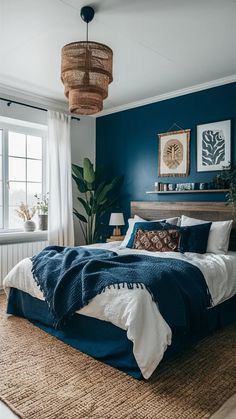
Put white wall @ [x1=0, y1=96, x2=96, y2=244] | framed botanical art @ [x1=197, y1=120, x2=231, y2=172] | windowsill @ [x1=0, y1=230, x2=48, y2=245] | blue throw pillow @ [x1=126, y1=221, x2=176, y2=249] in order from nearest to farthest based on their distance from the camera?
1. blue throw pillow @ [x1=126, y1=221, x2=176, y2=249]
2. framed botanical art @ [x1=197, y1=120, x2=231, y2=172]
3. windowsill @ [x1=0, y1=230, x2=48, y2=245]
4. white wall @ [x1=0, y1=96, x2=96, y2=244]

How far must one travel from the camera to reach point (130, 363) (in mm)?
2244

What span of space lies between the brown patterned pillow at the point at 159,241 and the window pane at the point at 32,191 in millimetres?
2013

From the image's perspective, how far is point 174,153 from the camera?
4621mm

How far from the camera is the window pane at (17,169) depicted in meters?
4.76

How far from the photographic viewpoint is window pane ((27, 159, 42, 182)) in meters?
5.01

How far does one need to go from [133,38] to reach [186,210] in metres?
2.23

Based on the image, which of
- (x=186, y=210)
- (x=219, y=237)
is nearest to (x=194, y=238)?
(x=219, y=237)

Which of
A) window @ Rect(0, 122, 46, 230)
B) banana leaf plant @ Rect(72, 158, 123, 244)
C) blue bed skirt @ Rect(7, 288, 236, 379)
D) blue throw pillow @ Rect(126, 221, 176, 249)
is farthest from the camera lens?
banana leaf plant @ Rect(72, 158, 123, 244)

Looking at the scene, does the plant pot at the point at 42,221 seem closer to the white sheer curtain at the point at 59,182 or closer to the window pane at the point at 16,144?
the white sheer curtain at the point at 59,182

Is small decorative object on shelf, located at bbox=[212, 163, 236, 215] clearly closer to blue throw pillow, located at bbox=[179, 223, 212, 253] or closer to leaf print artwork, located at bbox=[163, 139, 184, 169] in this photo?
blue throw pillow, located at bbox=[179, 223, 212, 253]

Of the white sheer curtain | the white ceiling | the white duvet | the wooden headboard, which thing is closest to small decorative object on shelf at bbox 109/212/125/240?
the wooden headboard

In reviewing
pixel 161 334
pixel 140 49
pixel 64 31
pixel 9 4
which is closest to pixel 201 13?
pixel 140 49

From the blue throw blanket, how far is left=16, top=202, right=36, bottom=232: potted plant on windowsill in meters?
1.82

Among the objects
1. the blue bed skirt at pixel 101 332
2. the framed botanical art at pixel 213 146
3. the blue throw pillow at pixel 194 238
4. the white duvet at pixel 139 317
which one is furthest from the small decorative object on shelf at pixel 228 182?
the white duvet at pixel 139 317
